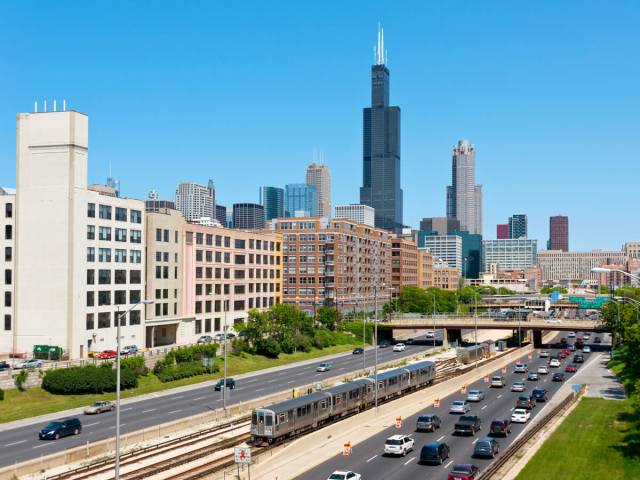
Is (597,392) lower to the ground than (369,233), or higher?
lower

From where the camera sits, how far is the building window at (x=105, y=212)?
100688 mm

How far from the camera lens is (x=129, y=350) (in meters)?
102

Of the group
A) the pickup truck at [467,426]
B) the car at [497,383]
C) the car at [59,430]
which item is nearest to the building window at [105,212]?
the car at [59,430]

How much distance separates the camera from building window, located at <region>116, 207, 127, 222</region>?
4104 inches

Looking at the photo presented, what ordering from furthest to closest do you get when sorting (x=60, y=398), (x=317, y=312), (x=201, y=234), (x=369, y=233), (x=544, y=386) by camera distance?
(x=369, y=233) → (x=317, y=312) → (x=201, y=234) → (x=544, y=386) → (x=60, y=398)

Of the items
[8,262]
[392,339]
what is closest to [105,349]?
[8,262]

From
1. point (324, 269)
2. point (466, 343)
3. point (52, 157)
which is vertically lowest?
point (466, 343)

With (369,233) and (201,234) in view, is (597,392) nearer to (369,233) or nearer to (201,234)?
(201,234)

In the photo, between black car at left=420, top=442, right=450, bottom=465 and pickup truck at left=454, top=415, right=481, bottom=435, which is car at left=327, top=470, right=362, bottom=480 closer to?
black car at left=420, top=442, right=450, bottom=465

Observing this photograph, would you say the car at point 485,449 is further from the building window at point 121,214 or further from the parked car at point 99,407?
the building window at point 121,214

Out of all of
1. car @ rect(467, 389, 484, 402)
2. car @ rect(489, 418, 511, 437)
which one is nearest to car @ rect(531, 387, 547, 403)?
car @ rect(467, 389, 484, 402)

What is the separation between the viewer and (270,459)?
48.1 meters

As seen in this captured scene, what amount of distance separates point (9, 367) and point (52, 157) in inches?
1113

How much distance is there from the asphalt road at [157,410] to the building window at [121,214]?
95.2ft
